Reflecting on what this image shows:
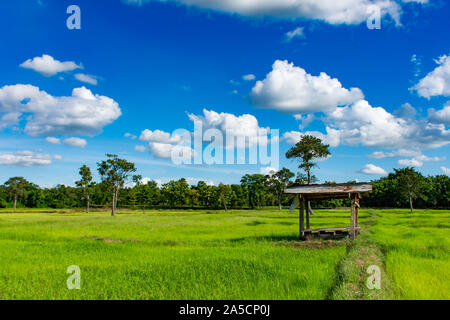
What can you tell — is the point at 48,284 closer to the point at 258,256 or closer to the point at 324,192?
the point at 258,256

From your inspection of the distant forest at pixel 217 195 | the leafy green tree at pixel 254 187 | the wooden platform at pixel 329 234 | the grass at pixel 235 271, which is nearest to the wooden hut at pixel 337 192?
the wooden platform at pixel 329 234

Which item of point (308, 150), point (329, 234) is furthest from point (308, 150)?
point (329, 234)

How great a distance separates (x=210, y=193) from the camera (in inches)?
3474

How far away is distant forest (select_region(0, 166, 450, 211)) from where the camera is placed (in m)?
77.6

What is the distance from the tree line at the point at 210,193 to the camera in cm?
5998

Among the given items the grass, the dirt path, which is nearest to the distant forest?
the grass

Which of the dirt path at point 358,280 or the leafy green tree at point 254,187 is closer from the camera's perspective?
the dirt path at point 358,280

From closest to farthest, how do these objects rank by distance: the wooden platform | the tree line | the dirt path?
the dirt path
the wooden platform
the tree line

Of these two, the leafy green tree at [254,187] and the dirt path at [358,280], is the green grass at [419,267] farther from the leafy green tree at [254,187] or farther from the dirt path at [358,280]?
the leafy green tree at [254,187]

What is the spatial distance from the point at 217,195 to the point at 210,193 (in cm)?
361

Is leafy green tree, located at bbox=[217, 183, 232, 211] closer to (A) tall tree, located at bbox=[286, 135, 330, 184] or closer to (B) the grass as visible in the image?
(A) tall tree, located at bbox=[286, 135, 330, 184]
